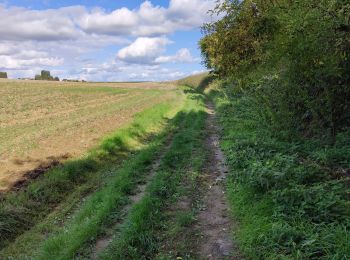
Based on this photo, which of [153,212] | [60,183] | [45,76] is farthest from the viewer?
[45,76]

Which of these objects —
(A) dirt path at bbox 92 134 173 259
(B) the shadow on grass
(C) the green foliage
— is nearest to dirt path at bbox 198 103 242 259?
(A) dirt path at bbox 92 134 173 259

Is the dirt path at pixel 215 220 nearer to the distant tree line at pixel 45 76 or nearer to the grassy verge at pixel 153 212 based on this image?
the grassy verge at pixel 153 212

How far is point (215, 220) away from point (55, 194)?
432 centimetres

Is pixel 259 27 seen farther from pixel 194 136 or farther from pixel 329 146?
pixel 329 146

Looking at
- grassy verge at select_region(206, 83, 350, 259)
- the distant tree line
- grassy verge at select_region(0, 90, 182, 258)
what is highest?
the distant tree line

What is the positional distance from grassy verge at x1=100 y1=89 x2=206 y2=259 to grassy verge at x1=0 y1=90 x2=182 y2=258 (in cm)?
97

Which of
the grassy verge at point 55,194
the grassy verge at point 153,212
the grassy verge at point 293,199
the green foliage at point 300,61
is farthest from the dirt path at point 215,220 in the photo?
the green foliage at point 300,61

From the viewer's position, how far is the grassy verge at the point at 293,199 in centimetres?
514

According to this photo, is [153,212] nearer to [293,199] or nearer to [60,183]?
[293,199]

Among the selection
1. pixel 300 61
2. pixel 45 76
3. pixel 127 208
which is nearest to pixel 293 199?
pixel 127 208

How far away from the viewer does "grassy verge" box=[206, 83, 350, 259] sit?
5.14 m

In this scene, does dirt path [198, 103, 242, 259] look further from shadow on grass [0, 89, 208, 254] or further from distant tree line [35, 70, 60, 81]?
distant tree line [35, 70, 60, 81]

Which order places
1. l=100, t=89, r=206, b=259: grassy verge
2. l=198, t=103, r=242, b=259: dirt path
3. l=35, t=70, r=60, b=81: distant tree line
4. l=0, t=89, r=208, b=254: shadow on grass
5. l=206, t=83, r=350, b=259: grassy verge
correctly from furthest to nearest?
1. l=35, t=70, r=60, b=81: distant tree line
2. l=0, t=89, r=208, b=254: shadow on grass
3. l=100, t=89, r=206, b=259: grassy verge
4. l=198, t=103, r=242, b=259: dirt path
5. l=206, t=83, r=350, b=259: grassy verge

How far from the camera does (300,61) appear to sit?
32.4 feet
